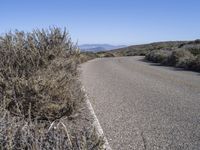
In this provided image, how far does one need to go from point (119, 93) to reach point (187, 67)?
51.8 ft

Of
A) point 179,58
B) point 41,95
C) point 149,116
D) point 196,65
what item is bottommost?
point 179,58

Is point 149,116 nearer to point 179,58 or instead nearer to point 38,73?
point 38,73

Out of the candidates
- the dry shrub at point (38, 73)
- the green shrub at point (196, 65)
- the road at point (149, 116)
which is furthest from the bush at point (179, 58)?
the dry shrub at point (38, 73)

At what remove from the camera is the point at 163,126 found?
7871mm

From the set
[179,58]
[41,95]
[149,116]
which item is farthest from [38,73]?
[179,58]

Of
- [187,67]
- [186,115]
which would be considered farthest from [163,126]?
[187,67]

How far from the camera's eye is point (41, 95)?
6566 mm

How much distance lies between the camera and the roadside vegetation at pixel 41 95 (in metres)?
4.54

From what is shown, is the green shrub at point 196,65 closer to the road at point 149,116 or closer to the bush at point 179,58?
the bush at point 179,58

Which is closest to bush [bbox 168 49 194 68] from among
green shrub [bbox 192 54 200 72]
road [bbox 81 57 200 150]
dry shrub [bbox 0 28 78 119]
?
green shrub [bbox 192 54 200 72]

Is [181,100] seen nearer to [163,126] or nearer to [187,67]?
[163,126]

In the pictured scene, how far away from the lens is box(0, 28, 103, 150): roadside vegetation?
4.54 metres

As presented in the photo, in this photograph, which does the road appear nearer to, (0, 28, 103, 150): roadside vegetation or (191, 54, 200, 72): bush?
(0, 28, 103, 150): roadside vegetation

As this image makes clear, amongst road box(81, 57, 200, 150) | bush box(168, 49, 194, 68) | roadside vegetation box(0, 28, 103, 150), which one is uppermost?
roadside vegetation box(0, 28, 103, 150)
